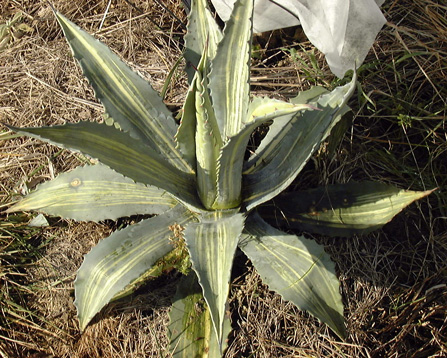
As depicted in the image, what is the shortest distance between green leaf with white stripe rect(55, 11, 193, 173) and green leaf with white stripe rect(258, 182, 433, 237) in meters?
0.40

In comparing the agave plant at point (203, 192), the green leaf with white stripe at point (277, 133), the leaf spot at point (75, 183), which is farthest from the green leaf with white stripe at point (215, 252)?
the leaf spot at point (75, 183)

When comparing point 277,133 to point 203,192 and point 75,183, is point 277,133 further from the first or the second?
point 75,183

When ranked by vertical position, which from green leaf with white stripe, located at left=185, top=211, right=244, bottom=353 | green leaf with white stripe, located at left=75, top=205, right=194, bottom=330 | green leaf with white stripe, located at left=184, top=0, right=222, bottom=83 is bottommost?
green leaf with white stripe, located at left=75, top=205, right=194, bottom=330

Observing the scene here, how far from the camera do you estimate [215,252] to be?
53.6 inches

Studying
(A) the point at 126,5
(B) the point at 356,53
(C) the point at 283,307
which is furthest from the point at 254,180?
(A) the point at 126,5

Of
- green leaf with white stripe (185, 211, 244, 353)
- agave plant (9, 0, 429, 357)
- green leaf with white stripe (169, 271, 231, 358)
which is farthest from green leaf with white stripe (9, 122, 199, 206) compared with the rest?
green leaf with white stripe (169, 271, 231, 358)

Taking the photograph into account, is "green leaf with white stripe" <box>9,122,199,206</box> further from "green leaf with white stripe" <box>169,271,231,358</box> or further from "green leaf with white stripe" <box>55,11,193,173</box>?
"green leaf with white stripe" <box>169,271,231,358</box>

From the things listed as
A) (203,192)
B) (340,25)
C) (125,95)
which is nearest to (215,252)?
(203,192)

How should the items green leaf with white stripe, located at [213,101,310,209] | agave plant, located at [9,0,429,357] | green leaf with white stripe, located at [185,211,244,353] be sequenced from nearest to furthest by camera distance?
1. green leaf with white stripe, located at [213,101,310,209]
2. green leaf with white stripe, located at [185,211,244,353]
3. agave plant, located at [9,0,429,357]

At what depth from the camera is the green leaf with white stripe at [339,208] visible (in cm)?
159

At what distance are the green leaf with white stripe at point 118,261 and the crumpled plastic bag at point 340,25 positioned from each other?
0.84 meters

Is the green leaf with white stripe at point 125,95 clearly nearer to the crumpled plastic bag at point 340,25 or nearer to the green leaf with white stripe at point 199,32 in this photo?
the green leaf with white stripe at point 199,32

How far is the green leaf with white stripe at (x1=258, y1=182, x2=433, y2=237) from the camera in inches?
62.6

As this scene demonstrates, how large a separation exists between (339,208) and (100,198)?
2.87 feet
